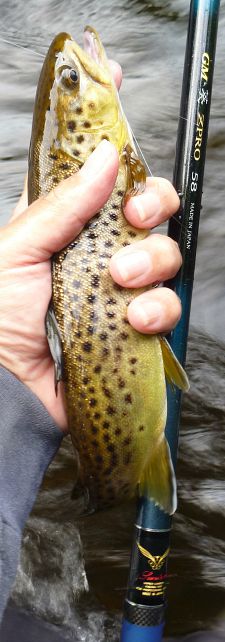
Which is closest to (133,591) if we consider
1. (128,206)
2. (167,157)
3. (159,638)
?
(159,638)

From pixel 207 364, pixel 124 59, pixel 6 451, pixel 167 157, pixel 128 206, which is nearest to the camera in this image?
pixel 128 206

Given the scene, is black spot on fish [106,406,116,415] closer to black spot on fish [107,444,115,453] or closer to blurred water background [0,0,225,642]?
black spot on fish [107,444,115,453]

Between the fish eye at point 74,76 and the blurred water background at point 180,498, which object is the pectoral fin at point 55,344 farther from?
the blurred water background at point 180,498

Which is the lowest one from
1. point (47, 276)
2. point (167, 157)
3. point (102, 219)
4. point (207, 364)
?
point (207, 364)

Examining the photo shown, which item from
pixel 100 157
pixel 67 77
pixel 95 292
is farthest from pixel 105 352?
pixel 67 77

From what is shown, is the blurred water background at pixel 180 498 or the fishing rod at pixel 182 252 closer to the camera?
the fishing rod at pixel 182 252

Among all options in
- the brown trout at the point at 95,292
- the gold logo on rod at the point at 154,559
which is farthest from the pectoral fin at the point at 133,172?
the gold logo on rod at the point at 154,559

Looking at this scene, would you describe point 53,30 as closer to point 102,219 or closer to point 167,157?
point 167,157
